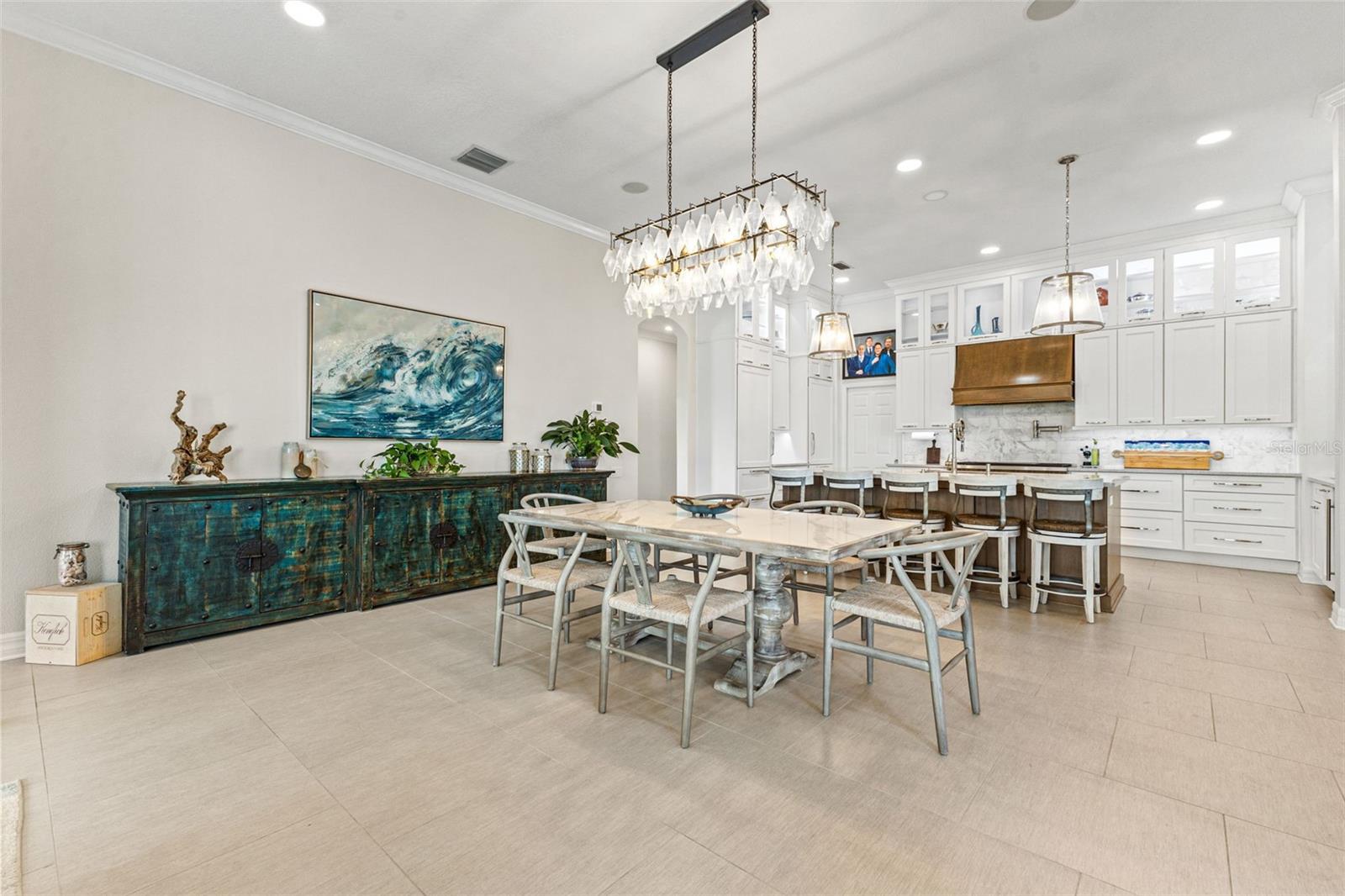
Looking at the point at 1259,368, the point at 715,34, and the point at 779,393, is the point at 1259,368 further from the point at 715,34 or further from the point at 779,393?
the point at 715,34

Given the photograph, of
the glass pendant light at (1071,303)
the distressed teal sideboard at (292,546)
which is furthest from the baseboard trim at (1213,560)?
the distressed teal sideboard at (292,546)

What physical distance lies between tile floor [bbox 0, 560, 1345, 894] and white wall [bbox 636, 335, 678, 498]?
5633 millimetres

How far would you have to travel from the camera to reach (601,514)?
9.96ft

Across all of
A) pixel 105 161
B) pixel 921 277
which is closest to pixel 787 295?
pixel 921 277

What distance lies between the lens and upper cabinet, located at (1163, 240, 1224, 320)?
570 cm

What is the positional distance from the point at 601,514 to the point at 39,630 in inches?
111

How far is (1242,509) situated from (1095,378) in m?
1.72

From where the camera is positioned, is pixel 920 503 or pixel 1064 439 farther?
pixel 1064 439

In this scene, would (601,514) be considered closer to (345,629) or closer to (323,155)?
(345,629)

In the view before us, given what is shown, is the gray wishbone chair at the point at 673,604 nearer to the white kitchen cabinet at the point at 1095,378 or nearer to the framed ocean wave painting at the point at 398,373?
the framed ocean wave painting at the point at 398,373

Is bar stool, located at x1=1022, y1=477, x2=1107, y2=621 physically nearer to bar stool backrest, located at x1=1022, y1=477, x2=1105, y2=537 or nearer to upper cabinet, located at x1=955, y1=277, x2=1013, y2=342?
bar stool backrest, located at x1=1022, y1=477, x2=1105, y2=537

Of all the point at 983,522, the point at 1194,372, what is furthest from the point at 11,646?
the point at 1194,372

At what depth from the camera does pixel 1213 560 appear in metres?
5.57

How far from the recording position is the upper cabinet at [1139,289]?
19.7 ft
